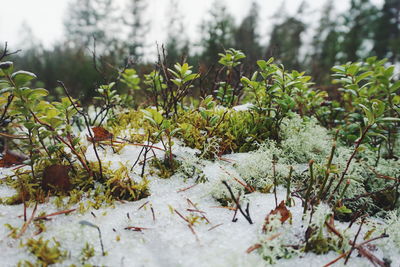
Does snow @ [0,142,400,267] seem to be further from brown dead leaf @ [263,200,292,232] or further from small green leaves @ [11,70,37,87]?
small green leaves @ [11,70,37,87]

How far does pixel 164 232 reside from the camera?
4.25 feet

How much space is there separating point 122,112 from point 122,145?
804 millimetres

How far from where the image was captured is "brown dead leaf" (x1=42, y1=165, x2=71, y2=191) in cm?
153

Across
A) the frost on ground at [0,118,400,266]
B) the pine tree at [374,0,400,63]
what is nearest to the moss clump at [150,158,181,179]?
the frost on ground at [0,118,400,266]

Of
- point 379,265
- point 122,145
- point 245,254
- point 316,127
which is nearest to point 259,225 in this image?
point 245,254

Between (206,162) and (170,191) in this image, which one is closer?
(170,191)

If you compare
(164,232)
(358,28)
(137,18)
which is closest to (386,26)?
(358,28)

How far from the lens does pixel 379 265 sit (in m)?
1.19

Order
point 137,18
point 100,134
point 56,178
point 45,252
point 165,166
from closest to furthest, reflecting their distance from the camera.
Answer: point 45,252 → point 56,178 → point 165,166 → point 100,134 → point 137,18

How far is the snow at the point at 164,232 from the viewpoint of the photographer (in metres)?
1.13

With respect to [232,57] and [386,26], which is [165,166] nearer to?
[232,57]

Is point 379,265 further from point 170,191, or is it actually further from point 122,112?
point 122,112

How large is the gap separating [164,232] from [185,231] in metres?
0.11

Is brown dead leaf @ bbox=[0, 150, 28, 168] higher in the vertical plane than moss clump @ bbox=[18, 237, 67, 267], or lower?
higher
